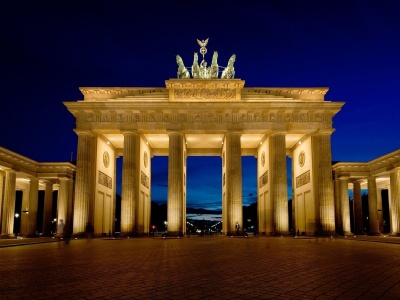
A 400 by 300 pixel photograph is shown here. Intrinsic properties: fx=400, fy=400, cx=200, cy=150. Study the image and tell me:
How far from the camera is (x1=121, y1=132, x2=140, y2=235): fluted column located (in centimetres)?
4044

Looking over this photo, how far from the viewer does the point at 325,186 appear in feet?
134

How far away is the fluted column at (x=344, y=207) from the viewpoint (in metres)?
47.7

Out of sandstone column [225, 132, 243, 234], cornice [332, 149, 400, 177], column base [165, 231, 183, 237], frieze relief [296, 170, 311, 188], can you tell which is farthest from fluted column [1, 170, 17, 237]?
cornice [332, 149, 400, 177]

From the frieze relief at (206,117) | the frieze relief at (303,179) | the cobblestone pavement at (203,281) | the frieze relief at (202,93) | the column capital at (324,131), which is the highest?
the frieze relief at (202,93)

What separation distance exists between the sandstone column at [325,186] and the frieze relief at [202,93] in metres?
10.8

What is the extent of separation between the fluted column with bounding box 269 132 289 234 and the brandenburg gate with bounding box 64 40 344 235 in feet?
0.33

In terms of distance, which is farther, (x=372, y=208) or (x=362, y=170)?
(x=372, y=208)

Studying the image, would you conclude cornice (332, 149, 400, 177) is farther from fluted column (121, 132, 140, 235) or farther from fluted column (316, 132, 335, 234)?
fluted column (121, 132, 140, 235)

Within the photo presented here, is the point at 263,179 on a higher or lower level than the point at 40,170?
lower

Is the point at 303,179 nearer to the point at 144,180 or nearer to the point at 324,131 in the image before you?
the point at 324,131

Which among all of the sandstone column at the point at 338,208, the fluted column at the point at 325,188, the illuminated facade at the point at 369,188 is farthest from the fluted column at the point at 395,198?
the fluted column at the point at 325,188

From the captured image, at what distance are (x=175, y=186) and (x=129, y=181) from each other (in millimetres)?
4754

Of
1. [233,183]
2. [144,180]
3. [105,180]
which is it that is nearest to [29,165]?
[105,180]

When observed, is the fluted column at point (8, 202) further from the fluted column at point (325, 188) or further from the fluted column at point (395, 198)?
the fluted column at point (395, 198)
